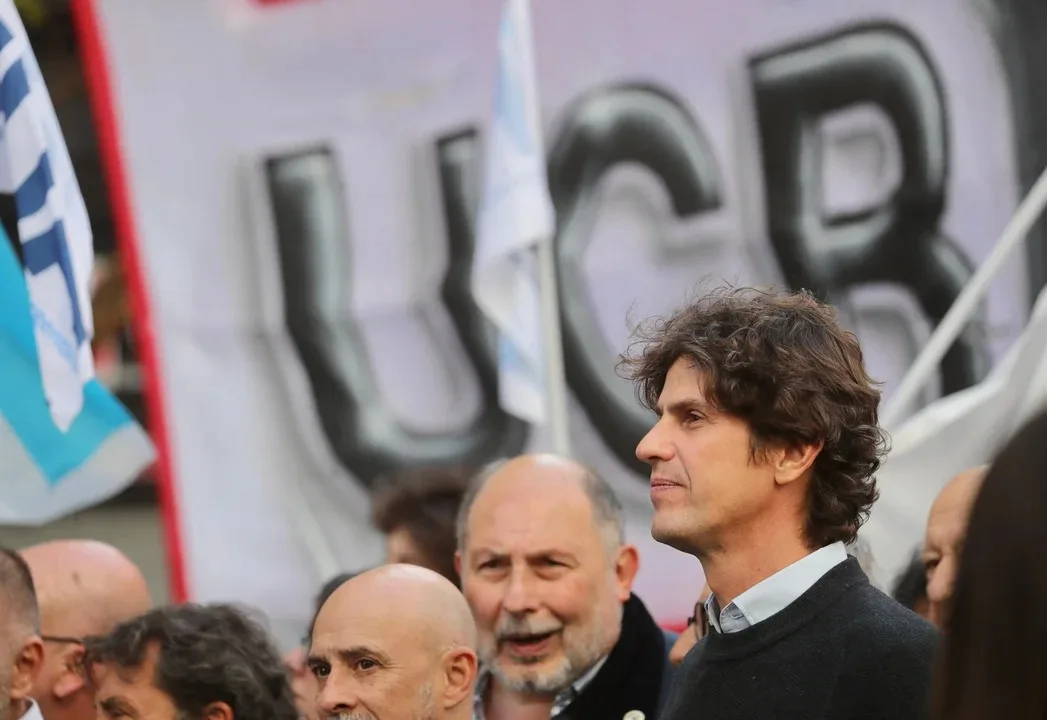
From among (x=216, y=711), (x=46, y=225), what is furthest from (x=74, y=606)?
(x=46, y=225)

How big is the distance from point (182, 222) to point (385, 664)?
290 centimetres

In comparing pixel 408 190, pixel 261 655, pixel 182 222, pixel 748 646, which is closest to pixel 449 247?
pixel 408 190

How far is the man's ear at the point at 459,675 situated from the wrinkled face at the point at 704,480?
71cm

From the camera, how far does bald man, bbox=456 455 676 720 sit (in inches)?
128

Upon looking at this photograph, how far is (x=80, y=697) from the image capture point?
3.65 metres

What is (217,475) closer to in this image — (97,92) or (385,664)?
(97,92)

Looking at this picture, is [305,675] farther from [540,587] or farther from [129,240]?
[129,240]

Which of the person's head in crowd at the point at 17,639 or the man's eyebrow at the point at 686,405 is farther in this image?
the person's head in crowd at the point at 17,639

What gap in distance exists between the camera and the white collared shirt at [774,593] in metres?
2.27

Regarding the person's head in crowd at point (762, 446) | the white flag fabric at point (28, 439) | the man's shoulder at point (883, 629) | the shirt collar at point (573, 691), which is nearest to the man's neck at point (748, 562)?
the person's head in crowd at point (762, 446)

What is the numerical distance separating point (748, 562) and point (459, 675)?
2.70ft

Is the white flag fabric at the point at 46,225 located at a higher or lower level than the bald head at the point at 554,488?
higher

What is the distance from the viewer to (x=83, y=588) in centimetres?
377

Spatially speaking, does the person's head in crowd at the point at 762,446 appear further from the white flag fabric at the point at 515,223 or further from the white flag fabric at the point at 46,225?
the white flag fabric at the point at 515,223
